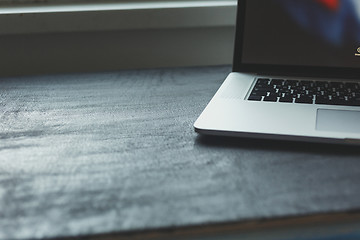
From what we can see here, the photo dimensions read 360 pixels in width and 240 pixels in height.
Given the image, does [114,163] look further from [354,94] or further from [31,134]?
[354,94]

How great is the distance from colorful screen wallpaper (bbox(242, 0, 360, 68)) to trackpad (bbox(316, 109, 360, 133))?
0.56 ft

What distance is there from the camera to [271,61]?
2.68ft

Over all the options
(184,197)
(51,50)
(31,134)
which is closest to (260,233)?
(184,197)

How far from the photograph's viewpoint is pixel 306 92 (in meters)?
0.73

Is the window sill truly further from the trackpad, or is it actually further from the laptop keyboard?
the trackpad

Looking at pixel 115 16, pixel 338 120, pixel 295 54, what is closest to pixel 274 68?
pixel 295 54

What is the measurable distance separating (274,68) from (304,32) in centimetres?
8

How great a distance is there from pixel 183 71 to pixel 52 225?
1.93ft

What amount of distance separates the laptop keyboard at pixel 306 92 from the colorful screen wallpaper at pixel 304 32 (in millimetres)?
54

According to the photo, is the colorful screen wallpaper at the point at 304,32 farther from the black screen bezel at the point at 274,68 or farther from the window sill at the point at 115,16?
the window sill at the point at 115,16

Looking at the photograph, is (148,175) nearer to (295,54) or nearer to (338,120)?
(338,120)

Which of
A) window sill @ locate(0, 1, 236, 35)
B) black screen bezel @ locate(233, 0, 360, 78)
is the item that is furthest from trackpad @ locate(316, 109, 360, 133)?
window sill @ locate(0, 1, 236, 35)

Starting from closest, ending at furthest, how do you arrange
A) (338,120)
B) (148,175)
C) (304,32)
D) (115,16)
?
(148,175) → (338,120) → (304,32) → (115,16)

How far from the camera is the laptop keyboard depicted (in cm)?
70
